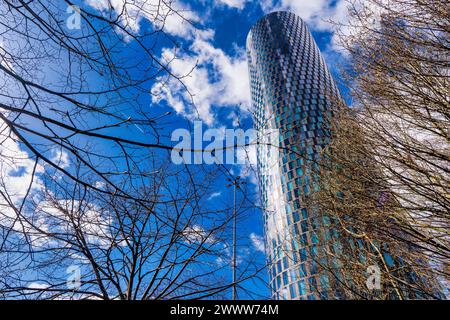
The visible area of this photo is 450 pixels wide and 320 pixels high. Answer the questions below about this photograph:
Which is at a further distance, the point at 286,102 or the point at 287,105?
the point at 286,102

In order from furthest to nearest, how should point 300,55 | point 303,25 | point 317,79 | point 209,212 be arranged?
point 303,25 → point 300,55 → point 317,79 → point 209,212

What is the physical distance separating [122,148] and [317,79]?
1775 inches

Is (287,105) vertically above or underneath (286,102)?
underneath

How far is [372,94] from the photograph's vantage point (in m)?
4.63

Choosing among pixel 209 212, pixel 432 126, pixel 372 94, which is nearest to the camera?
pixel 209 212

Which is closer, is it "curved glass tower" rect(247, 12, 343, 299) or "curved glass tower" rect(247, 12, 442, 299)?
"curved glass tower" rect(247, 12, 442, 299)

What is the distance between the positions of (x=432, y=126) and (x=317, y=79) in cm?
4181

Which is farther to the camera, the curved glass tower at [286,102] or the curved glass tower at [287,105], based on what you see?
the curved glass tower at [286,102]

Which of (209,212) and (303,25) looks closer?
(209,212)

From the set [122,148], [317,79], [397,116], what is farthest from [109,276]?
[317,79]

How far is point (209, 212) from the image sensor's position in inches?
153
